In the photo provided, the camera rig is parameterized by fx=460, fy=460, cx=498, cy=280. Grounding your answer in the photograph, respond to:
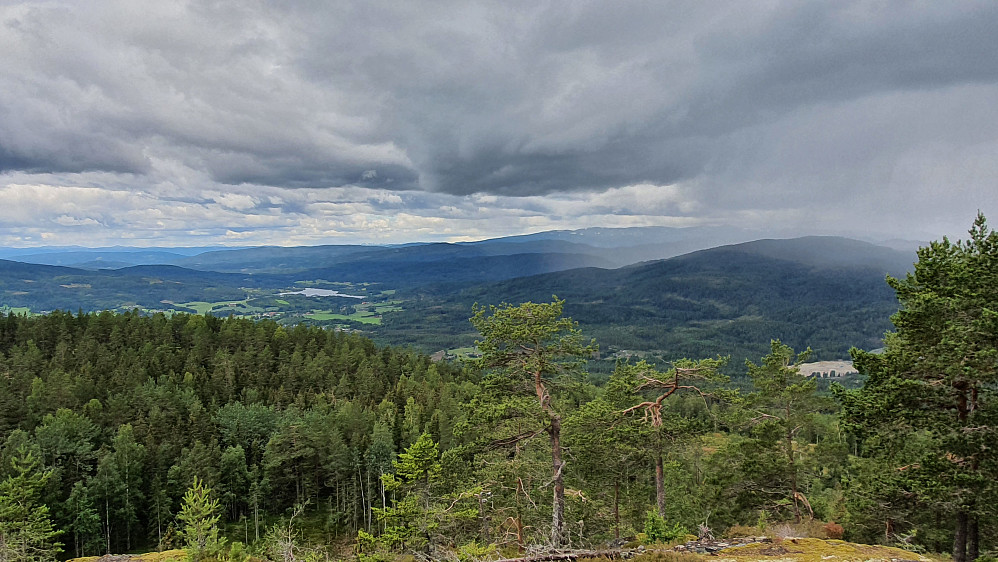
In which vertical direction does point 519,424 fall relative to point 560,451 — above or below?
above

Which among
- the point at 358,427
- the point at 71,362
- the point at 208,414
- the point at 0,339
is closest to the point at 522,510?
the point at 358,427

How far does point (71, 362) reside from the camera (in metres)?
61.8

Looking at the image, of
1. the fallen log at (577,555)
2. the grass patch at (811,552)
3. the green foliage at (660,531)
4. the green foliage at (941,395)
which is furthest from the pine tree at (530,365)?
the green foliage at (941,395)

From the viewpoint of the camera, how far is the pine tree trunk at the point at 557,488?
14.1m

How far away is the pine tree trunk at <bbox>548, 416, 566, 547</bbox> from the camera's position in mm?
14077

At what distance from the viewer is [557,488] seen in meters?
15.5

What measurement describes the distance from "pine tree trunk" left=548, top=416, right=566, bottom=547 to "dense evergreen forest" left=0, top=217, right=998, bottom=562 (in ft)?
0.24

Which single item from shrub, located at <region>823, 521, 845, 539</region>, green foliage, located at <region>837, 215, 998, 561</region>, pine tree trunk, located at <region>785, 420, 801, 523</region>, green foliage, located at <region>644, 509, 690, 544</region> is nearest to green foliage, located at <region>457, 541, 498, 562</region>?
green foliage, located at <region>644, 509, 690, 544</region>

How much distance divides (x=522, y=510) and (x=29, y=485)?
104ft

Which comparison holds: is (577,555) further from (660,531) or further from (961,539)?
(961,539)

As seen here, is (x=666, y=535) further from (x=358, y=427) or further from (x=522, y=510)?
(x=358, y=427)

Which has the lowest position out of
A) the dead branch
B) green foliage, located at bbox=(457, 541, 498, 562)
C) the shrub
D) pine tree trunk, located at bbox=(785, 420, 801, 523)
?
the shrub

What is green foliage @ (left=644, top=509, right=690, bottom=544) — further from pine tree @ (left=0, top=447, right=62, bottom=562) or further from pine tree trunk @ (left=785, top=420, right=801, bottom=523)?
pine tree @ (left=0, top=447, right=62, bottom=562)

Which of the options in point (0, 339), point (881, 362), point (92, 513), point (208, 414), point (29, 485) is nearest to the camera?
point (881, 362)
